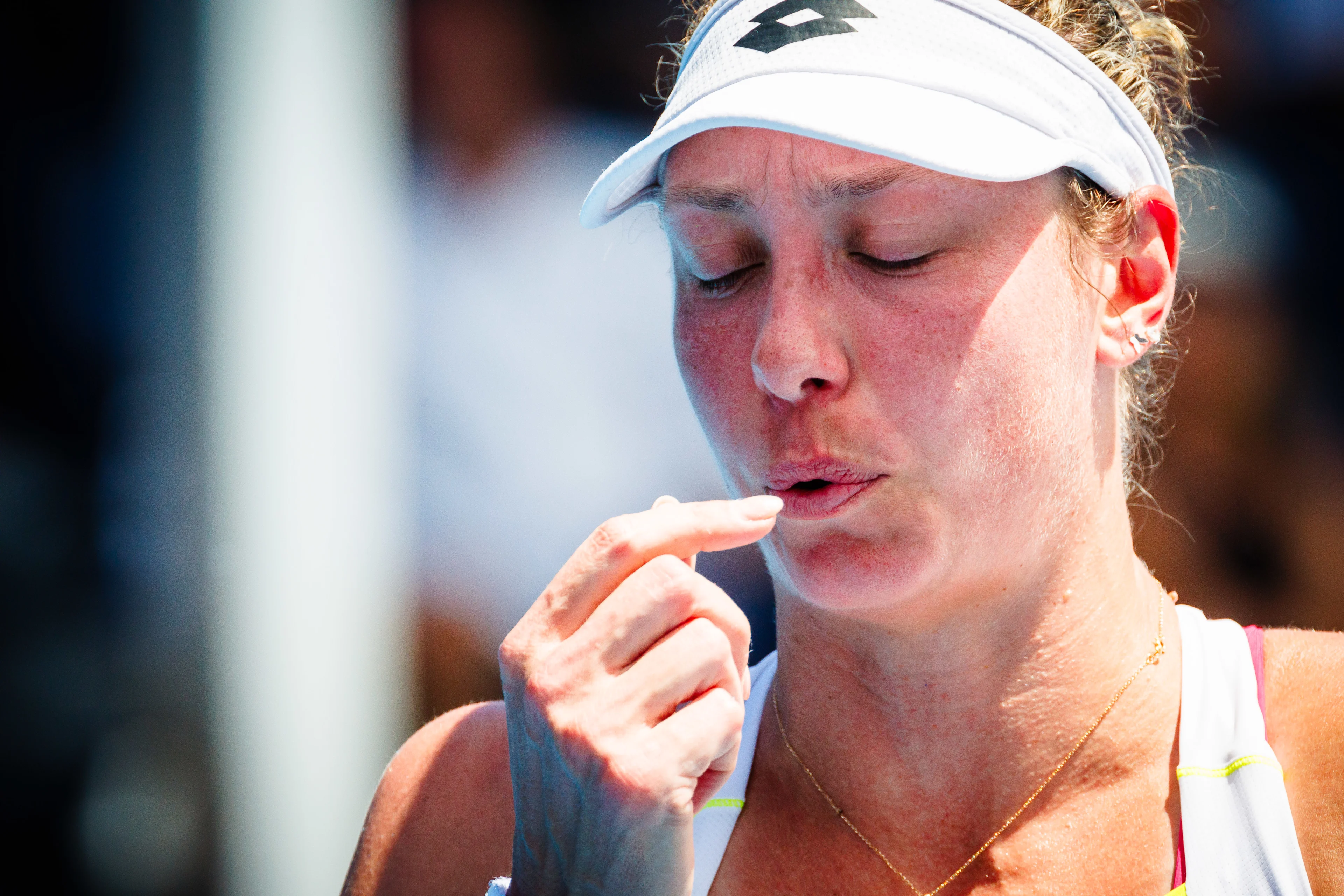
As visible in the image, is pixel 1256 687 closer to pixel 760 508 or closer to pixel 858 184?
pixel 760 508

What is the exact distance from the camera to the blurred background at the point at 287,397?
377 cm

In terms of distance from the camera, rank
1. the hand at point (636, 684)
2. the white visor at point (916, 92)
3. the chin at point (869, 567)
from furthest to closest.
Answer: the chin at point (869, 567), the white visor at point (916, 92), the hand at point (636, 684)

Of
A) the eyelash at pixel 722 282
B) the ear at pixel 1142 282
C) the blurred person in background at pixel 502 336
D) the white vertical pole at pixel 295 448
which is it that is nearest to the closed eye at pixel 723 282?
the eyelash at pixel 722 282

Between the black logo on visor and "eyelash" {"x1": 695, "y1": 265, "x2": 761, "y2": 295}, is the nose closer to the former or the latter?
"eyelash" {"x1": 695, "y1": 265, "x2": 761, "y2": 295}

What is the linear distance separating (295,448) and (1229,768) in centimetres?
333

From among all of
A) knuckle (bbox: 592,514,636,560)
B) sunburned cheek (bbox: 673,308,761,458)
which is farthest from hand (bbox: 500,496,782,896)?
sunburned cheek (bbox: 673,308,761,458)

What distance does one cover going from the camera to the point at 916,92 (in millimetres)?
1463

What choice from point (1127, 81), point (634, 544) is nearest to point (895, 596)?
point (634, 544)

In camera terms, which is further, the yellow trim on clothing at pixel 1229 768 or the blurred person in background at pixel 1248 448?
the blurred person in background at pixel 1248 448

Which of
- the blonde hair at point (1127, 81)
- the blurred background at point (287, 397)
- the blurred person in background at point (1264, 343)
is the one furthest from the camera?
the blurred background at point (287, 397)

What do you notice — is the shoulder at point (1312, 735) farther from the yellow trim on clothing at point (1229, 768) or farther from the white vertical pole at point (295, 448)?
the white vertical pole at point (295, 448)

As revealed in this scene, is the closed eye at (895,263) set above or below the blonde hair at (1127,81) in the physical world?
below

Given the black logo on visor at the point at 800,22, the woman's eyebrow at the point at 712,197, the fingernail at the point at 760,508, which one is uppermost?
the black logo on visor at the point at 800,22

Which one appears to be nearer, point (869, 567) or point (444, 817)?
point (869, 567)
